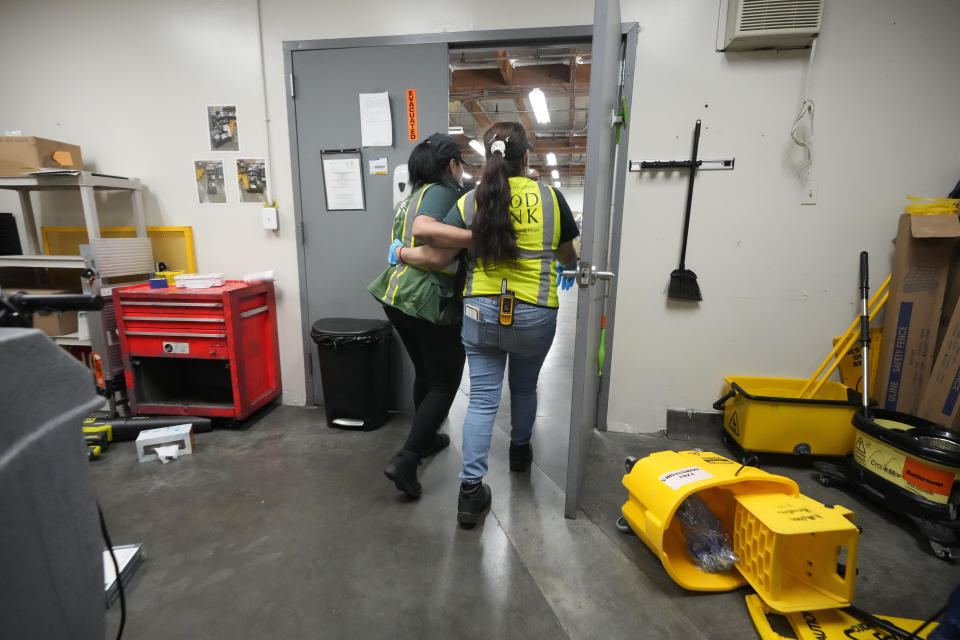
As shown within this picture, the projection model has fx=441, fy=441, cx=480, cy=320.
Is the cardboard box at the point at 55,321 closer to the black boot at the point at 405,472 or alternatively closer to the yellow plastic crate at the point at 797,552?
the black boot at the point at 405,472

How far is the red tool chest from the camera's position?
2.28m

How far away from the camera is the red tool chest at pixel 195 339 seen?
2281mm

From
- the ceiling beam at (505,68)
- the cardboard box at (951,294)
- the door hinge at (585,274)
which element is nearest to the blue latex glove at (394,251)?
the door hinge at (585,274)

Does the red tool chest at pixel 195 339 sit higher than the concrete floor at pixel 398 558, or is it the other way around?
the red tool chest at pixel 195 339

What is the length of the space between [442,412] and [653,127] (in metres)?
1.71

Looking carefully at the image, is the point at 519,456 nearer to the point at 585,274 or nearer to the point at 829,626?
the point at 585,274

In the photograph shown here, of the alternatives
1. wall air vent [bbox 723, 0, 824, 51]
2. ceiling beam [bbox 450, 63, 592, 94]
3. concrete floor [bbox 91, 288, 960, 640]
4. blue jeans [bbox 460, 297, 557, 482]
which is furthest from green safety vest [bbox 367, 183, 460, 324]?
ceiling beam [bbox 450, 63, 592, 94]

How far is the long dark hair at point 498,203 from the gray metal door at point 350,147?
1019mm

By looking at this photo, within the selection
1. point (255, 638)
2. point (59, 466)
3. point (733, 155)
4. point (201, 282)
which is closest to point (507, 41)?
point (733, 155)

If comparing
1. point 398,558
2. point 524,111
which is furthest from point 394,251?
point 524,111

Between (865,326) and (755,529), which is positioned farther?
(865,326)

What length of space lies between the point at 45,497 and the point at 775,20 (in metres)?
2.75

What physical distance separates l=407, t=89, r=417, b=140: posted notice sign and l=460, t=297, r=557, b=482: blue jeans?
127 centimetres

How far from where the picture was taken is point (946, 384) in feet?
6.10
